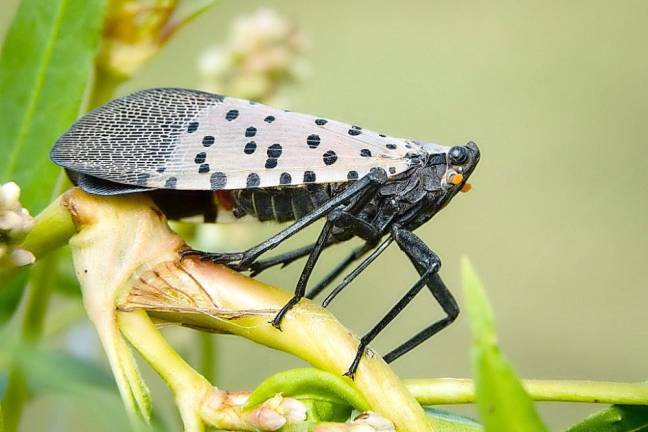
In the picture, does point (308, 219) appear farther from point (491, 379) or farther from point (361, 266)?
point (491, 379)

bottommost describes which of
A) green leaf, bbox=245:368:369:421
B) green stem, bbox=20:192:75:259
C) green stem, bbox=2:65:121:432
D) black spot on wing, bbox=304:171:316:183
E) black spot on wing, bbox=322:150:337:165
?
green stem, bbox=2:65:121:432

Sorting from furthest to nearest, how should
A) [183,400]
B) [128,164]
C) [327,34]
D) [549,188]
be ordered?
[327,34] < [549,188] < [128,164] < [183,400]

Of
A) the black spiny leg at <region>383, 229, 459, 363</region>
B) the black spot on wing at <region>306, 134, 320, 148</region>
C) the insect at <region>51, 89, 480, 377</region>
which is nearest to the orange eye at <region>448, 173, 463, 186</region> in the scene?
the insect at <region>51, 89, 480, 377</region>

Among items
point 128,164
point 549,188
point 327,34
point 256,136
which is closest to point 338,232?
point 256,136

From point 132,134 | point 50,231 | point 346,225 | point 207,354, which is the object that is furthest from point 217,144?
point 207,354

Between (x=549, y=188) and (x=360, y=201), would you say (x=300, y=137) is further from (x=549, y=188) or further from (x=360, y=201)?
(x=549, y=188)

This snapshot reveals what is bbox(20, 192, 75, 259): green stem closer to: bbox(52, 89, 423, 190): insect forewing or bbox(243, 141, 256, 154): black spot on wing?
bbox(52, 89, 423, 190): insect forewing
